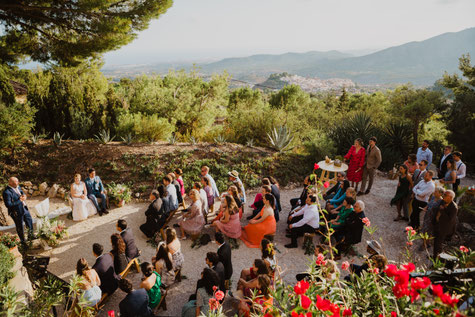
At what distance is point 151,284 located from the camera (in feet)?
13.3

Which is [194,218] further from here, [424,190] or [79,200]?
[424,190]

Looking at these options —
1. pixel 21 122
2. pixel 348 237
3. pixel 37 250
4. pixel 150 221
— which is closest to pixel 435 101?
pixel 348 237

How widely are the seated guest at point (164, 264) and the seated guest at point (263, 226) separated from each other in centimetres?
195

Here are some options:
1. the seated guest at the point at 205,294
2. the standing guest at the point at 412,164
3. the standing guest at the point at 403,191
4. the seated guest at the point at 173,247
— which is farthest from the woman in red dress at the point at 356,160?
the seated guest at the point at 205,294

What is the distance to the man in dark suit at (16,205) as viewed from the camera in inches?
238

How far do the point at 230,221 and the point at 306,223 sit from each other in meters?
1.71

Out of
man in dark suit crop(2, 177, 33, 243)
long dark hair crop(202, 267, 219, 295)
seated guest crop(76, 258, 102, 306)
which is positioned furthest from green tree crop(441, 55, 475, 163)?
man in dark suit crop(2, 177, 33, 243)

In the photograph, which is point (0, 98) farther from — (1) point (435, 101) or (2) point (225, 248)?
(1) point (435, 101)

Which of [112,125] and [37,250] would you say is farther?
[112,125]

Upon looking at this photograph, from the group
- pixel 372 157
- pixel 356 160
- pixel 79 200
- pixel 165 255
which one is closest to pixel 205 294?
pixel 165 255

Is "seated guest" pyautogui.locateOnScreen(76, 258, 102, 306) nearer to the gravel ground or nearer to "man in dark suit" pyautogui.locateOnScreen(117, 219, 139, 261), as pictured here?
the gravel ground

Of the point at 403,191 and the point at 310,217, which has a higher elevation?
the point at 403,191

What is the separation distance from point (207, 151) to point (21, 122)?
6609mm

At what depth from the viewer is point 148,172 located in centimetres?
913
